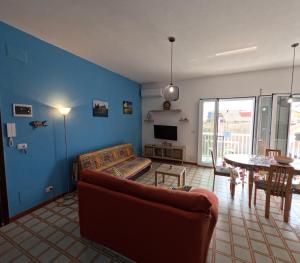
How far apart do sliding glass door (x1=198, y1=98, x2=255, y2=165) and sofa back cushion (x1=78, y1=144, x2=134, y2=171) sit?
2400mm

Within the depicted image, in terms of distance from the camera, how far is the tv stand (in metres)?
5.16

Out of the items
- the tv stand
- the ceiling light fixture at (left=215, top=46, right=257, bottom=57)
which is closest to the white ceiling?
the ceiling light fixture at (left=215, top=46, right=257, bottom=57)

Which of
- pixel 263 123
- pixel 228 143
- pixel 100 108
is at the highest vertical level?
pixel 100 108

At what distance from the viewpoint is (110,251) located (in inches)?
72.5

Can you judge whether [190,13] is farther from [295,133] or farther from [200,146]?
[295,133]

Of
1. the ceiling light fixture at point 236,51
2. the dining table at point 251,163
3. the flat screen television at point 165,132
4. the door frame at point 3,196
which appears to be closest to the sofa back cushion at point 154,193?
the door frame at point 3,196

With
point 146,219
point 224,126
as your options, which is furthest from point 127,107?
point 146,219

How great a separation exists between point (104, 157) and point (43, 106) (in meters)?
1.64

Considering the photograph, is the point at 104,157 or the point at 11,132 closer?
the point at 11,132

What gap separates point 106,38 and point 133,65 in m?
→ 1.33

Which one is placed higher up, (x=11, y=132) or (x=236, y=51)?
(x=236, y=51)

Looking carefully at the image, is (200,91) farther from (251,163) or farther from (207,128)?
(251,163)

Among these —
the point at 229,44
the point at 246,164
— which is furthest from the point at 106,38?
the point at 246,164

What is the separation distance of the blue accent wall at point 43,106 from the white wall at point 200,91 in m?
2.16
